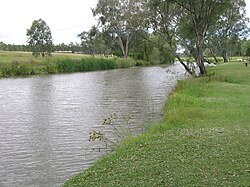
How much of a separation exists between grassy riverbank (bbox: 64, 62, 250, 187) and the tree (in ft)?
237

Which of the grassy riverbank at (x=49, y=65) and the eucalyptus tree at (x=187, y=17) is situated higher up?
the eucalyptus tree at (x=187, y=17)

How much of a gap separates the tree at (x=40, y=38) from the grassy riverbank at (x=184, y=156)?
237 feet

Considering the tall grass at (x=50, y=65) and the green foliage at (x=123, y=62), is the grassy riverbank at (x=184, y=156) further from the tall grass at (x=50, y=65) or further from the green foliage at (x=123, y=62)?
the green foliage at (x=123, y=62)

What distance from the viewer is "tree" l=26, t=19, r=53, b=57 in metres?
82.0

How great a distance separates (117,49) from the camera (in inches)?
4060

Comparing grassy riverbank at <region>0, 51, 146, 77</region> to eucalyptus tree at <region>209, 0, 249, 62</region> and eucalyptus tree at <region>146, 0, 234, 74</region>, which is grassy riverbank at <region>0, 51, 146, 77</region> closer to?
eucalyptus tree at <region>209, 0, 249, 62</region>

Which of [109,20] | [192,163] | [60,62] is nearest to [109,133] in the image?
[192,163]

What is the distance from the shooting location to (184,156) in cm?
881

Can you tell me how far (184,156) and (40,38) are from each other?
7882 centimetres

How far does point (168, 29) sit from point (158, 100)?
17289mm

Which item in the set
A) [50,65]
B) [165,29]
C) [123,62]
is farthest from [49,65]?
[165,29]

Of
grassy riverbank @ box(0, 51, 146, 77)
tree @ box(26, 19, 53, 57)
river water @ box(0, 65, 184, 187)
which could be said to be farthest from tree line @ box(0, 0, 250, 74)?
river water @ box(0, 65, 184, 187)

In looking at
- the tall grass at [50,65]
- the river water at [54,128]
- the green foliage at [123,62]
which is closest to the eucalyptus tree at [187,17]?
the river water at [54,128]

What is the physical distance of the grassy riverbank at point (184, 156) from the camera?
7.27 m
